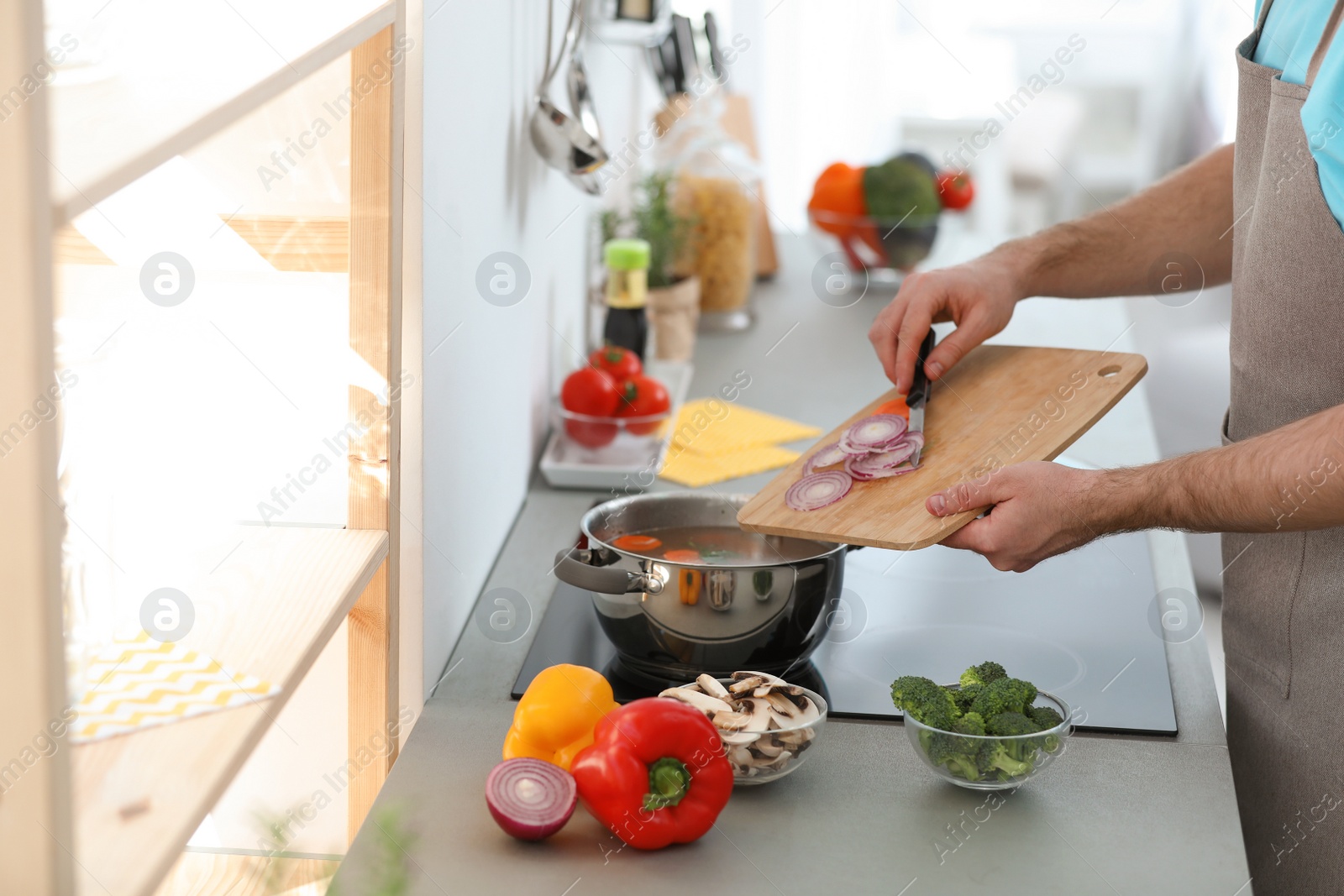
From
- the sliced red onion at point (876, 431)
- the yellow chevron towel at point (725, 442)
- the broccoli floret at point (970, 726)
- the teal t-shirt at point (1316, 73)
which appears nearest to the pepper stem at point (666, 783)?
the broccoli floret at point (970, 726)

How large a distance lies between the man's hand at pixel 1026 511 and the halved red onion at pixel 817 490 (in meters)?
0.10

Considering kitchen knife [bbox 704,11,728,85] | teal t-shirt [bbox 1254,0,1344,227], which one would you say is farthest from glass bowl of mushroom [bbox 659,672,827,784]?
kitchen knife [bbox 704,11,728,85]

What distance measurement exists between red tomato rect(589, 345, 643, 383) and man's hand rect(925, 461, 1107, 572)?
2.24 feet

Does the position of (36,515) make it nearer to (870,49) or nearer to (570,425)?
(570,425)

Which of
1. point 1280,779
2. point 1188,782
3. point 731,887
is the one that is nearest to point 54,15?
point 731,887

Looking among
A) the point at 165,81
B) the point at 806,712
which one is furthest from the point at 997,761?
the point at 165,81

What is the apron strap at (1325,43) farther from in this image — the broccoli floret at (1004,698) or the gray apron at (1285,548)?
the broccoli floret at (1004,698)

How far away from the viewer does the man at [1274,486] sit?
94 cm

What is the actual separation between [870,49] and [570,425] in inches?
115

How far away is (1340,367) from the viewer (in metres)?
1.05

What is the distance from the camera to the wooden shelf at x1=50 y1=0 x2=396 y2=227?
0.50 meters

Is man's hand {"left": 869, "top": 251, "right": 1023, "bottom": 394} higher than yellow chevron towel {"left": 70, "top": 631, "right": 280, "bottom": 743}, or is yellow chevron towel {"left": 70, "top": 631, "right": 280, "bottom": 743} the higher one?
man's hand {"left": 869, "top": 251, "right": 1023, "bottom": 394}

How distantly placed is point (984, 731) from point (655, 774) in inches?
9.9

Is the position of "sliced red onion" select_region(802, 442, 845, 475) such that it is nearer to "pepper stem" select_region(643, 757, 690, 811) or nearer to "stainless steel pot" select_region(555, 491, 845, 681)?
"stainless steel pot" select_region(555, 491, 845, 681)
